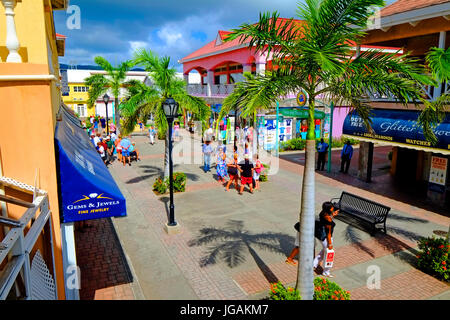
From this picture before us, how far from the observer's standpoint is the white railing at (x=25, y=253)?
3.21 m

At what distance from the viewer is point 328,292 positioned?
6.01 metres

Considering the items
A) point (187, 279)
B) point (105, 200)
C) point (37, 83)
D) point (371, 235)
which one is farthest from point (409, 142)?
point (37, 83)

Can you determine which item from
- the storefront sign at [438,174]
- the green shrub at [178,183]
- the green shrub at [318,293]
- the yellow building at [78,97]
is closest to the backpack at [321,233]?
the green shrub at [318,293]

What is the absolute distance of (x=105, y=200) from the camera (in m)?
5.40

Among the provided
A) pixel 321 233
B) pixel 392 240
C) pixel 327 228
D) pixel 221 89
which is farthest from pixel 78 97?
pixel 327 228

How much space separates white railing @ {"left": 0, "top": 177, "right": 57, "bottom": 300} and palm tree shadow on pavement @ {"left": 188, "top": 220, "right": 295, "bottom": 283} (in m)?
4.17

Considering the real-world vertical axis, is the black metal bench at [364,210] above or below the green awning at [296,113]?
below

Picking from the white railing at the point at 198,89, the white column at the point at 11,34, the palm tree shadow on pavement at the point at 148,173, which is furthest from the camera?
the white railing at the point at 198,89

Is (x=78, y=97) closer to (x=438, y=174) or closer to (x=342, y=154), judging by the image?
(x=342, y=154)

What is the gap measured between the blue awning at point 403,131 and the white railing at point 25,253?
984 cm

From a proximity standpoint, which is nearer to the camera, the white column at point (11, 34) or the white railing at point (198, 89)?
the white column at point (11, 34)

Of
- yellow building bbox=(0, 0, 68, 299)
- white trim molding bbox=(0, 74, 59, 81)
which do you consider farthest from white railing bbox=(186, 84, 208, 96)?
white trim molding bbox=(0, 74, 59, 81)

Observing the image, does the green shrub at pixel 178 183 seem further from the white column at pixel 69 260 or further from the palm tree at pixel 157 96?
the white column at pixel 69 260
